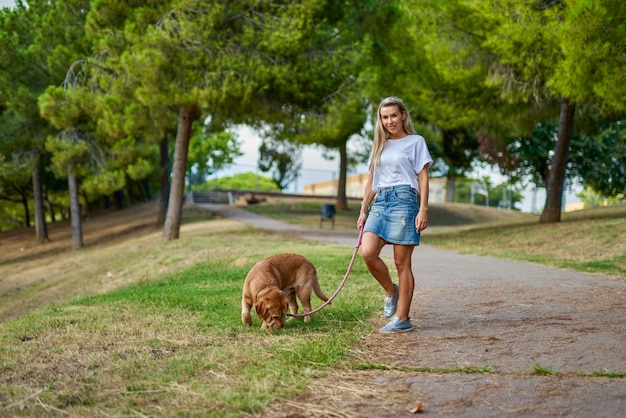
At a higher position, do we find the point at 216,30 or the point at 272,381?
the point at 216,30

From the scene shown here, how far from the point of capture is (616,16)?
12523 mm

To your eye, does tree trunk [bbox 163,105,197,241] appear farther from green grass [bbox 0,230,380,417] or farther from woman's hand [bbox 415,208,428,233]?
woman's hand [bbox 415,208,428,233]

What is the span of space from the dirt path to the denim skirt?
82 centimetres

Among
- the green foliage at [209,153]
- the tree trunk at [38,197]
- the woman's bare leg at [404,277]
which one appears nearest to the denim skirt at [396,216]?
the woman's bare leg at [404,277]

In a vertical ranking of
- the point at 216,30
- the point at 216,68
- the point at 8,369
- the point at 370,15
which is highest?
the point at 370,15

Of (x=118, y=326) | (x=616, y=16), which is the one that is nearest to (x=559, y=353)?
(x=118, y=326)

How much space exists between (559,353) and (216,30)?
13.8 metres

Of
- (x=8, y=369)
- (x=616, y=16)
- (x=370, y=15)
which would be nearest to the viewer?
(x=8, y=369)

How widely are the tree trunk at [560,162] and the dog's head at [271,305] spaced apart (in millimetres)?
14548

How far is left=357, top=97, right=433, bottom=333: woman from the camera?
5191 millimetres

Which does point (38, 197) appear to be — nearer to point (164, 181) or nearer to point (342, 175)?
point (164, 181)

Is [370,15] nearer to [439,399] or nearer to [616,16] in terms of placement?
[616,16]

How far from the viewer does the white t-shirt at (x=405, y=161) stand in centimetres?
526

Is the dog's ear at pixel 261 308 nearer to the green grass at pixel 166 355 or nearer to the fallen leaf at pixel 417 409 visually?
the green grass at pixel 166 355
